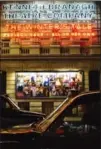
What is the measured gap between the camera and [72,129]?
4.55m

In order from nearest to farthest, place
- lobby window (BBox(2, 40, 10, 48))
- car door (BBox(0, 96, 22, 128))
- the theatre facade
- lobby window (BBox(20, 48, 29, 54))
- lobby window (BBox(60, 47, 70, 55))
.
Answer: car door (BBox(0, 96, 22, 128)), the theatre facade, lobby window (BBox(2, 40, 10, 48)), lobby window (BBox(60, 47, 70, 55)), lobby window (BBox(20, 48, 29, 54))

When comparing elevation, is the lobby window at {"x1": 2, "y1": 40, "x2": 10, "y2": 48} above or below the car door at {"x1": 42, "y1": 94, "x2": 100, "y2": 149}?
above

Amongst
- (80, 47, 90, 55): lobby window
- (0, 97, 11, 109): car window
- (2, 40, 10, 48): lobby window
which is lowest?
(0, 97, 11, 109): car window

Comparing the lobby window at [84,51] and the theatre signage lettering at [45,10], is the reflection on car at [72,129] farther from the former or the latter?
the lobby window at [84,51]

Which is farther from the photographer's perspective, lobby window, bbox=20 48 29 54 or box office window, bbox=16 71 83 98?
lobby window, bbox=20 48 29 54

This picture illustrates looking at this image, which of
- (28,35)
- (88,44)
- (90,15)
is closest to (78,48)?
(88,44)

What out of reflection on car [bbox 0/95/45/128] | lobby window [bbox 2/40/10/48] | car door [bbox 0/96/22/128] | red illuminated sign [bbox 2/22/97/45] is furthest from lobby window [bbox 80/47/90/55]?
car door [bbox 0/96/22/128]

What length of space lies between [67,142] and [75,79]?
3.88 meters

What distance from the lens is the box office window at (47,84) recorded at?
8.36 meters

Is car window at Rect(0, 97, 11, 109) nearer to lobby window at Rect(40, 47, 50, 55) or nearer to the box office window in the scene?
the box office window

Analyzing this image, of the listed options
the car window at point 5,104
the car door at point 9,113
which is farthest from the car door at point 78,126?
the car window at point 5,104

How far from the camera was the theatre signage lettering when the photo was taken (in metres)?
6.71

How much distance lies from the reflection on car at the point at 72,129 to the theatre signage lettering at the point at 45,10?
2.13 metres

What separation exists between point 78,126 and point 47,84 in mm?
4104
